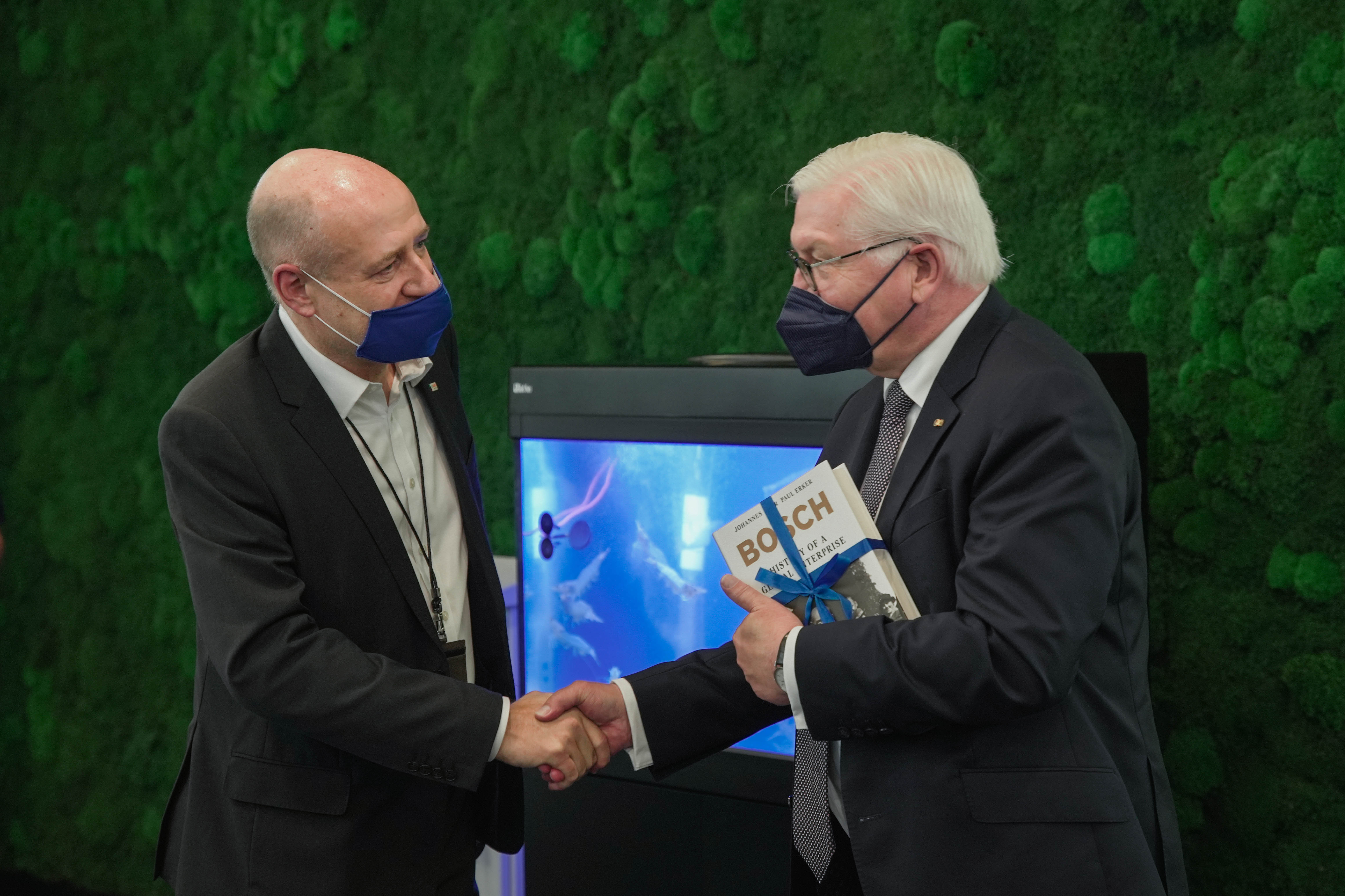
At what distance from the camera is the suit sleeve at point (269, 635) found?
1562 millimetres

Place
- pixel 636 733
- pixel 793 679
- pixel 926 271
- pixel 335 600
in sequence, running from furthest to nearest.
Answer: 1. pixel 636 733
2. pixel 335 600
3. pixel 926 271
4. pixel 793 679

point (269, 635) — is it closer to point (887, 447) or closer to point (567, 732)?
point (567, 732)

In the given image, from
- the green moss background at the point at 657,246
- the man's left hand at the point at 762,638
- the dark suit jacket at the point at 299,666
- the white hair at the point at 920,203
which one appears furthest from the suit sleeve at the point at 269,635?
the green moss background at the point at 657,246

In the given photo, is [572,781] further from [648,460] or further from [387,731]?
[648,460]

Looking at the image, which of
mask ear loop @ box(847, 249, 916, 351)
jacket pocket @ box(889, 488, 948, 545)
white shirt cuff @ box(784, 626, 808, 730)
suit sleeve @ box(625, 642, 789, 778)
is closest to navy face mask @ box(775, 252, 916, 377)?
mask ear loop @ box(847, 249, 916, 351)

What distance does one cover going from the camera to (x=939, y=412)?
1480 millimetres

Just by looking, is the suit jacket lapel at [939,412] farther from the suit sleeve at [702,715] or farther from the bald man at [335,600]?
the bald man at [335,600]

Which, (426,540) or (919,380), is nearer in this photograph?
(919,380)

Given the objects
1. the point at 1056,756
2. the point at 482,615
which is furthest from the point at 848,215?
the point at 482,615

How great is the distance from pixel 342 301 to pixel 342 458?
270 mm

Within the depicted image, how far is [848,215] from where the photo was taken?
1.57 m

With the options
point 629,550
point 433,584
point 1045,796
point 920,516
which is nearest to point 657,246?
point 629,550

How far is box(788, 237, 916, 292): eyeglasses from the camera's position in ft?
5.10

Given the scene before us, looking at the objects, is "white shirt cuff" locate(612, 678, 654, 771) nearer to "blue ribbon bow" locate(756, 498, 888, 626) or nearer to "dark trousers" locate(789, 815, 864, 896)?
"dark trousers" locate(789, 815, 864, 896)
